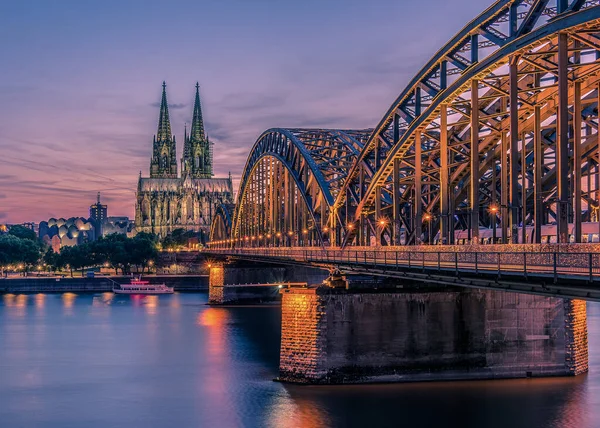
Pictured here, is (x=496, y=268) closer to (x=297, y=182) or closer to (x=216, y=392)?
(x=216, y=392)

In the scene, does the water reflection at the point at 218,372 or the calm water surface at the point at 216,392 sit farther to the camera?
the water reflection at the point at 218,372

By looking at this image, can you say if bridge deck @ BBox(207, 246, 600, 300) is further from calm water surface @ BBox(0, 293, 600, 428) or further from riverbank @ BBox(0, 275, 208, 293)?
riverbank @ BBox(0, 275, 208, 293)

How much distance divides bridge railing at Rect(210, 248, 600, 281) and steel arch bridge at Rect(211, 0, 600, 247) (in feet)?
12.7

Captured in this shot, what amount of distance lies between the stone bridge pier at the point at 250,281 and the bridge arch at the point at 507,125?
54.8 meters

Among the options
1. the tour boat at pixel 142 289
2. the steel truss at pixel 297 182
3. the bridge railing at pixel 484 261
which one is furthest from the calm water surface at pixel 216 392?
the tour boat at pixel 142 289

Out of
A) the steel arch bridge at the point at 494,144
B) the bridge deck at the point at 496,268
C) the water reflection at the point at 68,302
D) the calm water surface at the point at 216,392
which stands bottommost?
the calm water surface at the point at 216,392

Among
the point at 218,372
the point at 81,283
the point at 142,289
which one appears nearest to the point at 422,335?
the point at 218,372

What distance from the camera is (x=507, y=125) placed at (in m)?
54.2

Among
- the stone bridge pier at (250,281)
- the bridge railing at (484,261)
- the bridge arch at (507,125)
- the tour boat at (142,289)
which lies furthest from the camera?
the tour boat at (142,289)

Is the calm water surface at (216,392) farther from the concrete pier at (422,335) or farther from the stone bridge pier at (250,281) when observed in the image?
the stone bridge pier at (250,281)

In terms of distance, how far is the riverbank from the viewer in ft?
543

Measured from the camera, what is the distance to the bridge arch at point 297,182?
9188 centimetres

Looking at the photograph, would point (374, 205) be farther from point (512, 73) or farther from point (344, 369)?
point (512, 73)

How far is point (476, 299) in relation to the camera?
53.0 metres
